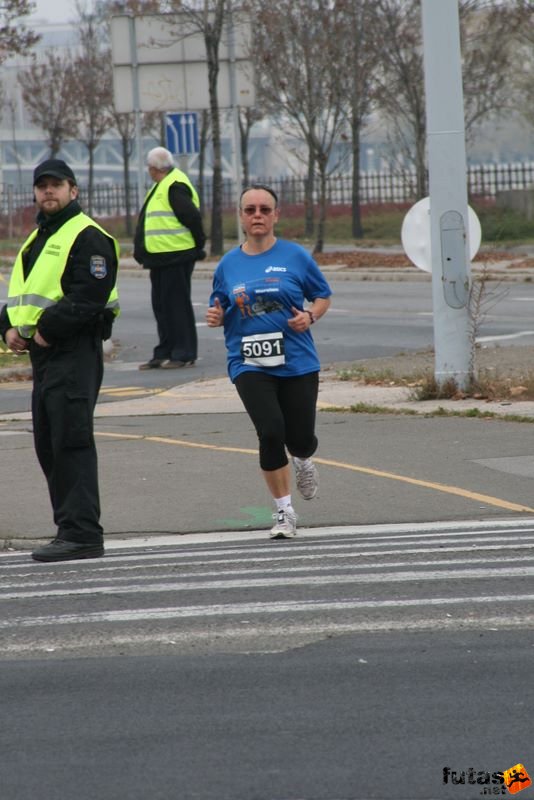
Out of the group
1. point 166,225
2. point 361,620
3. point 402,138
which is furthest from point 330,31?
point 361,620

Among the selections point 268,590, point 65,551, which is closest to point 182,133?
point 65,551

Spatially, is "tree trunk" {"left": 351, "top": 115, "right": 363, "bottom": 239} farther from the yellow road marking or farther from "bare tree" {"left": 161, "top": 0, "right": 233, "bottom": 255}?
the yellow road marking

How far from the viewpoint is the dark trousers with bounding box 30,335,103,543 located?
807cm

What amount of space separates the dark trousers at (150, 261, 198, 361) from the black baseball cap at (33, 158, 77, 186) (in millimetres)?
8570

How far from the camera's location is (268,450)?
8.57 metres

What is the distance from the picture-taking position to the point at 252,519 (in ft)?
29.8

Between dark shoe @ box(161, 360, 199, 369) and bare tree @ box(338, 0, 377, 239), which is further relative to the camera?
bare tree @ box(338, 0, 377, 239)

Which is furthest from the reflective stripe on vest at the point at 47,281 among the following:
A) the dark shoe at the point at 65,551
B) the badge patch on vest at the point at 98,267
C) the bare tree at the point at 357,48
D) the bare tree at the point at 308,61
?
the bare tree at the point at 357,48

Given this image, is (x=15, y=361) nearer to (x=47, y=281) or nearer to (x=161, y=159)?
(x=161, y=159)

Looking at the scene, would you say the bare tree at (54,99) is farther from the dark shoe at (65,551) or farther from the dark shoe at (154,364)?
the dark shoe at (65,551)

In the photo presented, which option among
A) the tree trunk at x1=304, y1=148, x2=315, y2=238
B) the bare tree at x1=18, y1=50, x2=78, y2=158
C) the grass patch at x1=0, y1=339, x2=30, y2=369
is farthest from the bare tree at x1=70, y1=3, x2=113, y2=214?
the grass patch at x1=0, y1=339, x2=30, y2=369

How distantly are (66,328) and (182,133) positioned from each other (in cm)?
2453

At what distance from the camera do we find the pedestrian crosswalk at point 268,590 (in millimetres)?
6215

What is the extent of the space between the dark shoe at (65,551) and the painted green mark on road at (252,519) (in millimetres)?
972
